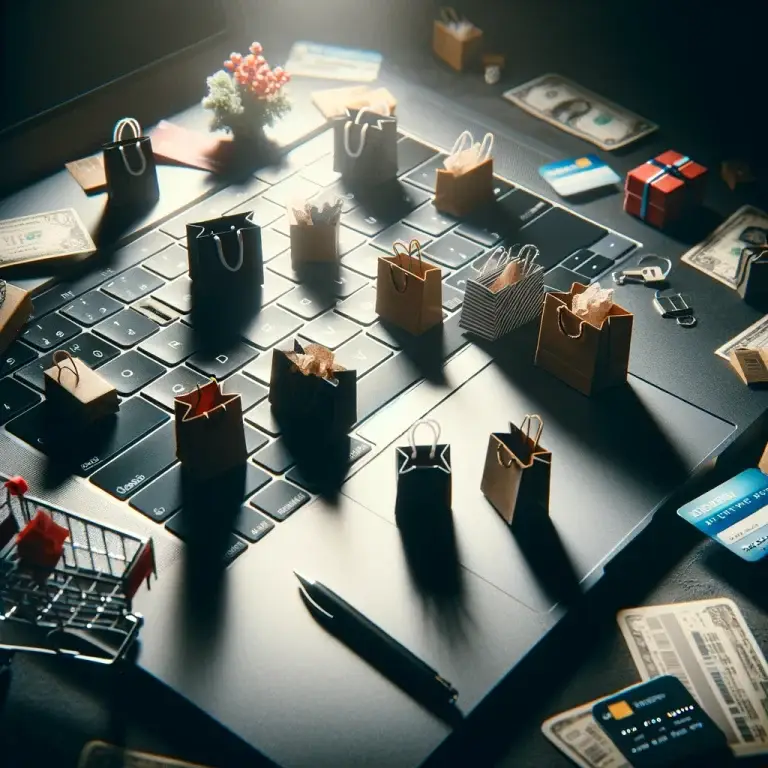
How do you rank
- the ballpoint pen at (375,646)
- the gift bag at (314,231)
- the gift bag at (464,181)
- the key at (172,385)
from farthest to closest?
the gift bag at (464,181) < the gift bag at (314,231) < the key at (172,385) < the ballpoint pen at (375,646)

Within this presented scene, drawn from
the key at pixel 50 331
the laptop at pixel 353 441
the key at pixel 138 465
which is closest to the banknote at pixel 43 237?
the laptop at pixel 353 441

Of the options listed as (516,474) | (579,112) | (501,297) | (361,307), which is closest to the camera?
(516,474)

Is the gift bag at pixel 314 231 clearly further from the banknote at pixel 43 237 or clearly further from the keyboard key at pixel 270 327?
the banknote at pixel 43 237

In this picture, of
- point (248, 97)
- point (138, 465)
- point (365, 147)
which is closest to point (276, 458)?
point (138, 465)

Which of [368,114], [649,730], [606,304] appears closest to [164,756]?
[649,730]

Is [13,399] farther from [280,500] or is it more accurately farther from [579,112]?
[579,112]
